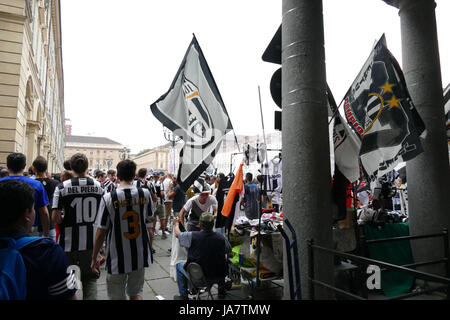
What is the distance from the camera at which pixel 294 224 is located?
10.5 ft

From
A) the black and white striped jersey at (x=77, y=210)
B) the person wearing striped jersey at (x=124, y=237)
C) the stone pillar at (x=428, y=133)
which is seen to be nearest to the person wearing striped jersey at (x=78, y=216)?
the black and white striped jersey at (x=77, y=210)

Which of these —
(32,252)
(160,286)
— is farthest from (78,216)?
(32,252)

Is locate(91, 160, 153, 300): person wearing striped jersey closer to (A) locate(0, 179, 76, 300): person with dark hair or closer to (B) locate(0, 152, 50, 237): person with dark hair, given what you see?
(B) locate(0, 152, 50, 237): person with dark hair

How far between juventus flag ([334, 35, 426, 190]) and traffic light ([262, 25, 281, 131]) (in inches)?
35.1

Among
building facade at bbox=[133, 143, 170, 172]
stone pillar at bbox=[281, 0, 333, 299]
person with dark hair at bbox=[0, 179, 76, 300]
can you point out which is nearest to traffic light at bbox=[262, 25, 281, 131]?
stone pillar at bbox=[281, 0, 333, 299]

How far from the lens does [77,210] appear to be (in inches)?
157

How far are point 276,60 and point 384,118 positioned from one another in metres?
1.68

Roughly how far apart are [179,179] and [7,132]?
1017 centimetres

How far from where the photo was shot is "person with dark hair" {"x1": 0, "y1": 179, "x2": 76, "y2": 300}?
1.46 m

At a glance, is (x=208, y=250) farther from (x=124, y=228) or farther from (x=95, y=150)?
(x=95, y=150)

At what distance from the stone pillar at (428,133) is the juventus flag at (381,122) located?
3.57 feet

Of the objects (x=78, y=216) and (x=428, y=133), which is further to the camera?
(x=428, y=133)

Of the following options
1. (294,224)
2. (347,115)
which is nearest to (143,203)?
(294,224)

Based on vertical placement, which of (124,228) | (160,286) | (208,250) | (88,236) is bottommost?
(160,286)
